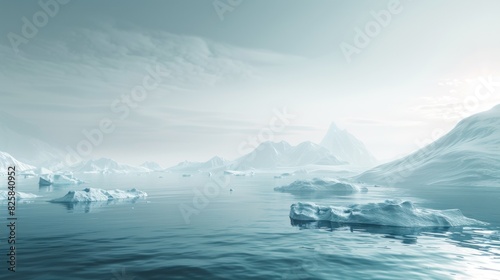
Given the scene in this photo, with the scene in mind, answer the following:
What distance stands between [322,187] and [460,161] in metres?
63.8

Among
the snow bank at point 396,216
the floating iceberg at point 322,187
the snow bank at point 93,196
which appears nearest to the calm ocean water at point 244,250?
the snow bank at point 396,216

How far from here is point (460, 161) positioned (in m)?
118

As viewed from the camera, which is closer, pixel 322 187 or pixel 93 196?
pixel 93 196

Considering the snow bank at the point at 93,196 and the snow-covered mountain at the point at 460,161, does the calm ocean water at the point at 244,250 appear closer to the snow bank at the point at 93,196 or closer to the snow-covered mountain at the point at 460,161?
the snow bank at the point at 93,196

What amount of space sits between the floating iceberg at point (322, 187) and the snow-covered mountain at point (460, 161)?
4150 centimetres

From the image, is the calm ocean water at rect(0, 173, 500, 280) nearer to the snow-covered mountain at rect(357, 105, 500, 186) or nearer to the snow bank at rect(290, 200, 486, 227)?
the snow bank at rect(290, 200, 486, 227)

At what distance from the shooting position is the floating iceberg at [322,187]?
89.9 meters

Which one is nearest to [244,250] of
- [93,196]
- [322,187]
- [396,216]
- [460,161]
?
[396,216]

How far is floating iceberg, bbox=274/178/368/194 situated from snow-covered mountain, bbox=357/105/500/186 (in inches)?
1634

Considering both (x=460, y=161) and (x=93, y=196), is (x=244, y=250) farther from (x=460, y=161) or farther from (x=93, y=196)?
(x=460, y=161)

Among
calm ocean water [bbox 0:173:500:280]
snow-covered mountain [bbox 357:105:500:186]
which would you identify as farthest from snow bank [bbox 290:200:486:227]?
snow-covered mountain [bbox 357:105:500:186]

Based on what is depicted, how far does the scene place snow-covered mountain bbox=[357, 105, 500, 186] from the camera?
350 feet

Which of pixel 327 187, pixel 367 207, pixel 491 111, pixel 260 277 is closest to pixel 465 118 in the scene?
pixel 491 111

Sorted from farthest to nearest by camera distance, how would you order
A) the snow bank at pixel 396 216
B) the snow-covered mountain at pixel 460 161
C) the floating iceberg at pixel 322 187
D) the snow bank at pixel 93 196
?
the snow-covered mountain at pixel 460 161 < the floating iceberg at pixel 322 187 < the snow bank at pixel 93 196 < the snow bank at pixel 396 216
